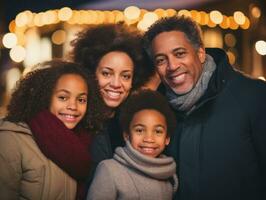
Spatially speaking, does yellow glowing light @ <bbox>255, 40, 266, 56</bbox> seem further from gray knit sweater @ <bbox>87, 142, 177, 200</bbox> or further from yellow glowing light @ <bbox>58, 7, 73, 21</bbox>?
gray knit sweater @ <bbox>87, 142, 177, 200</bbox>

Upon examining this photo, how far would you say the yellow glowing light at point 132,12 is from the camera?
1472 cm

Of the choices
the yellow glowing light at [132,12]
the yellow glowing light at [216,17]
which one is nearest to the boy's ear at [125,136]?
the yellow glowing light at [132,12]

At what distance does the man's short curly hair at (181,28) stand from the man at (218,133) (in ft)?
0.93

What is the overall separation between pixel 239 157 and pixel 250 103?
46cm

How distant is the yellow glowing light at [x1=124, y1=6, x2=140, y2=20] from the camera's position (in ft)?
48.3

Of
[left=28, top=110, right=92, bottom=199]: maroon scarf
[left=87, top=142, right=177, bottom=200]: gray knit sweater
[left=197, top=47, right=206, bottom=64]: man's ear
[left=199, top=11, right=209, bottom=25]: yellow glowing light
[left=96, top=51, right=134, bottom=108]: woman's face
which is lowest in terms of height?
[left=87, top=142, right=177, bottom=200]: gray knit sweater

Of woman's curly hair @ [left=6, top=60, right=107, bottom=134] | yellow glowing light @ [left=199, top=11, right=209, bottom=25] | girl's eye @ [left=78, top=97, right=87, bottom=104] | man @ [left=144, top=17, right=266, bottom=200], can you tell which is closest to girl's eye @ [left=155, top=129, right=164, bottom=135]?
man @ [left=144, top=17, right=266, bottom=200]

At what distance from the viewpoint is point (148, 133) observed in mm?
4180

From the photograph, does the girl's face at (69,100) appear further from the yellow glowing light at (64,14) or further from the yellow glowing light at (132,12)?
the yellow glowing light at (64,14)

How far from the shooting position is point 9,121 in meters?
3.90

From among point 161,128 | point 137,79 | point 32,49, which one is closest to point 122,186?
point 161,128

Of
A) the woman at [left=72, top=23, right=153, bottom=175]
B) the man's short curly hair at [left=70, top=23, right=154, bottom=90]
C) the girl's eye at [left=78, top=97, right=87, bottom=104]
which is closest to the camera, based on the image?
the girl's eye at [left=78, top=97, right=87, bottom=104]

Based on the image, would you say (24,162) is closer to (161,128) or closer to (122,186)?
(122,186)

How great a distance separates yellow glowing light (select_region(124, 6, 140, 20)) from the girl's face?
10690 mm
